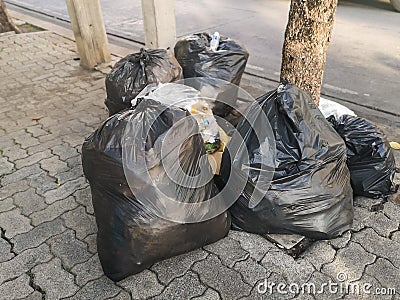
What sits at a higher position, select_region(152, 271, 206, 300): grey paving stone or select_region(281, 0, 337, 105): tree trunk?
select_region(281, 0, 337, 105): tree trunk

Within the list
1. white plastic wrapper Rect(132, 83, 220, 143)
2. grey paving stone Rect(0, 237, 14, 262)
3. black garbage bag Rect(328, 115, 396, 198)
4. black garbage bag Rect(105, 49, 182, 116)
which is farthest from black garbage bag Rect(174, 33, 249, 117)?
grey paving stone Rect(0, 237, 14, 262)

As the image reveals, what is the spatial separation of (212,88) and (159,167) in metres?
1.29

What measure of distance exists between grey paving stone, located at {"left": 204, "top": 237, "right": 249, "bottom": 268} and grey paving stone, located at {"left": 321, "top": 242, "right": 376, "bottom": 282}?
42 cm

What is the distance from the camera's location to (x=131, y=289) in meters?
1.80

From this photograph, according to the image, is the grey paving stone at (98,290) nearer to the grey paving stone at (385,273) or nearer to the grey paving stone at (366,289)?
the grey paving stone at (366,289)

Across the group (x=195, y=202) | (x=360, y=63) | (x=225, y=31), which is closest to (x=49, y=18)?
(x=225, y=31)

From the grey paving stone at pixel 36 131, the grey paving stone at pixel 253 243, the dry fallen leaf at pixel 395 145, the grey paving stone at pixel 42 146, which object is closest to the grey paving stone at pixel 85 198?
the grey paving stone at pixel 42 146

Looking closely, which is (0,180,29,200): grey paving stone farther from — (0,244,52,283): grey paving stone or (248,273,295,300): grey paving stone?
(248,273,295,300): grey paving stone

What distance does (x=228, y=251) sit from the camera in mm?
1986

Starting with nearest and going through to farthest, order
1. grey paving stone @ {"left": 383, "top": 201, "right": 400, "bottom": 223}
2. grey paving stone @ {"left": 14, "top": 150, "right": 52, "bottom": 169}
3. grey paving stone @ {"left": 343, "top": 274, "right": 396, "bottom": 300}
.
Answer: grey paving stone @ {"left": 343, "top": 274, "right": 396, "bottom": 300}
grey paving stone @ {"left": 383, "top": 201, "right": 400, "bottom": 223}
grey paving stone @ {"left": 14, "top": 150, "right": 52, "bottom": 169}

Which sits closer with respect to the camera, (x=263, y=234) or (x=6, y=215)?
(x=263, y=234)

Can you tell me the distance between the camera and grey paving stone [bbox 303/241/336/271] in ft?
6.25

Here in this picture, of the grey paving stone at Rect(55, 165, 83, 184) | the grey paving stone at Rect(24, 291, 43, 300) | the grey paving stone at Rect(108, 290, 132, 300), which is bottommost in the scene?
the grey paving stone at Rect(55, 165, 83, 184)

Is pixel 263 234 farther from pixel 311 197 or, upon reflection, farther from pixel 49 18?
pixel 49 18
